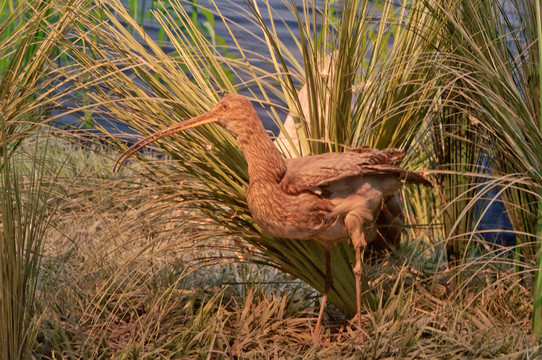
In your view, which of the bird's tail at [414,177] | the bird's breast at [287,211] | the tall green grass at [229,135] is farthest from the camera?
the tall green grass at [229,135]

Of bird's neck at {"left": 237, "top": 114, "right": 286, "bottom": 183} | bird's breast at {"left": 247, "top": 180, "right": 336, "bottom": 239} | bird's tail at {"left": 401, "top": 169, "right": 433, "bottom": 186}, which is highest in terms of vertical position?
bird's neck at {"left": 237, "top": 114, "right": 286, "bottom": 183}

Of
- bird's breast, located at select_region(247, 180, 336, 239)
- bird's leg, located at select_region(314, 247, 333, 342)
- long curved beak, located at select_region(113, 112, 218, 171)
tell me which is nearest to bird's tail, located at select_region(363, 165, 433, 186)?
bird's breast, located at select_region(247, 180, 336, 239)

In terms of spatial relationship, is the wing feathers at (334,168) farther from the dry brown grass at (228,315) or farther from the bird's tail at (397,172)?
the dry brown grass at (228,315)

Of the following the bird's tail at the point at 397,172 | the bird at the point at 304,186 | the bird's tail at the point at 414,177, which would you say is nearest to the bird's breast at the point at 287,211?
the bird at the point at 304,186

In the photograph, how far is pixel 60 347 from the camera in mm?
1872

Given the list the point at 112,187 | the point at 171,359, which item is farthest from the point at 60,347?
the point at 112,187

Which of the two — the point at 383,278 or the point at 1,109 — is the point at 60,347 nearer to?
the point at 1,109

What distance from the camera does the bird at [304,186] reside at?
1668mm

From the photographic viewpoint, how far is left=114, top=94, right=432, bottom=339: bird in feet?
5.47

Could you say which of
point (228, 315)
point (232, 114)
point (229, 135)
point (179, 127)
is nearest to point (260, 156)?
point (232, 114)

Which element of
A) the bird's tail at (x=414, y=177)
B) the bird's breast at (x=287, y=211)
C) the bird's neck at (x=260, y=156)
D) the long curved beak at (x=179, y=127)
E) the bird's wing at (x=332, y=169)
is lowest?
the bird's tail at (x=414, y=177)

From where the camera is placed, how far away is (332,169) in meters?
1.69

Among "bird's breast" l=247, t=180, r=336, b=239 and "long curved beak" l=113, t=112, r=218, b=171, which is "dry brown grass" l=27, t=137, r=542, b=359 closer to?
"long curved beak" l=113, t=112, r=218, b=171

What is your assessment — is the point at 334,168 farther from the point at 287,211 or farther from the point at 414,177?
the point at 414,177
